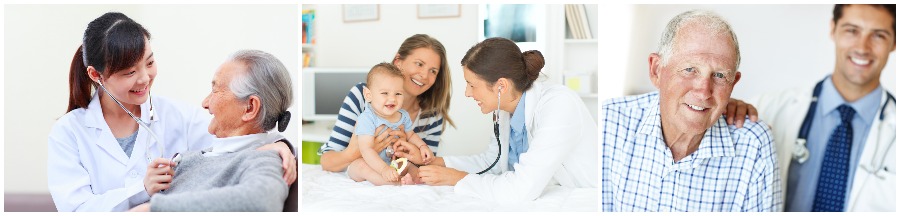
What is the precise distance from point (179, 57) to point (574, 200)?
167 centimetres

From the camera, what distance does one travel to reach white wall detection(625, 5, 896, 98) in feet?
11.3

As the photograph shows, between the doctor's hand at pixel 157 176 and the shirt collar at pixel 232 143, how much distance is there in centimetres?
16

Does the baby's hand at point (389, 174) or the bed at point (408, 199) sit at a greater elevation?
the baby's hand at point (389, 174)

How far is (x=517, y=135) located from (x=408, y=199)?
1.66ft

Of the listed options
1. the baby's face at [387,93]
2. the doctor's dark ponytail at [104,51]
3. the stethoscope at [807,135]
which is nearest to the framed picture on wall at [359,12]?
the baby's face at [387,93]

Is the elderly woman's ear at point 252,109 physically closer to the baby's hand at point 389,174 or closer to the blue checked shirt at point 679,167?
the baby's hand at point 389,174

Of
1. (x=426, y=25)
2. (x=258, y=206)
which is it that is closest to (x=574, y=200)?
(x=426, y=25)

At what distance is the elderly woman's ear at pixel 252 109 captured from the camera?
3380 mm

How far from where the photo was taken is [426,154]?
3488mm

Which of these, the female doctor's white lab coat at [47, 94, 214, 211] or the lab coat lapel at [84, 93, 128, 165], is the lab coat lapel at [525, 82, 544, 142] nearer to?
the female doctor's white lab coat at [47, 94, 214, 211]

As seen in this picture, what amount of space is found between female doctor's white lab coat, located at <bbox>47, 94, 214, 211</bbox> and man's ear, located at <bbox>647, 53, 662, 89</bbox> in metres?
1.76

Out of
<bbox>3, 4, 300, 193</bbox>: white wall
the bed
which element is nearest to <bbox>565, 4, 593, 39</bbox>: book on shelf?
the bed

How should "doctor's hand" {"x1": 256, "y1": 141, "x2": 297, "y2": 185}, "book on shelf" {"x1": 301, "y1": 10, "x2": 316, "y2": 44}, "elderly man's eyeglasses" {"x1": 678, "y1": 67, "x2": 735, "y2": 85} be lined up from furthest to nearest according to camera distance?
1. "book on shelf" {"x1": 301, "y1": 10, "x2": 316, "y2": 44}
2. "doctor's hand" {"x1": 256, "y1": 141, "x2": 297, "y2": 185}
3. "elderly man's eyeglasses" {"x1": 678, "y1": 67, "x2": 735, "y2": 85}

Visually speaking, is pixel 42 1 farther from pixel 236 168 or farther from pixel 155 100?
pixel 236 168
